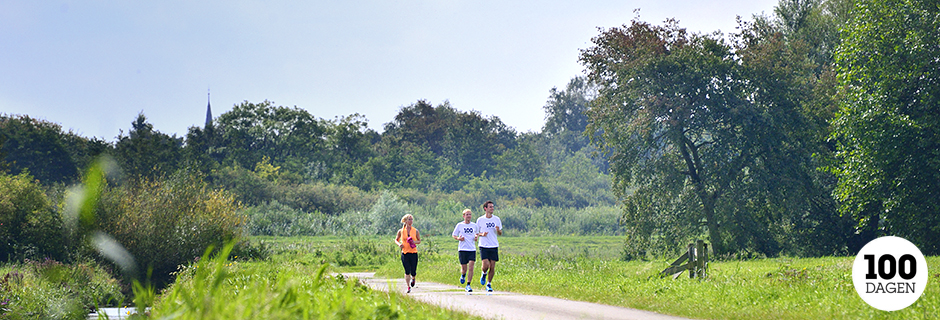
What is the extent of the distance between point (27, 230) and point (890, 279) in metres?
27.6


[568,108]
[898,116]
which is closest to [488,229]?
[898,116]

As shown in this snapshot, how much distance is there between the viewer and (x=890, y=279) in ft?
38.8

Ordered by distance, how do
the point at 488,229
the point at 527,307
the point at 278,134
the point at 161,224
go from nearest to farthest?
the point at 527,307, the point at 488,229, the point at 161,224, the point at 278,134

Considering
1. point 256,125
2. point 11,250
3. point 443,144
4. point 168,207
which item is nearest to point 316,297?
point 168,207

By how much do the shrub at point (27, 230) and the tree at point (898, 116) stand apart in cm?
2750

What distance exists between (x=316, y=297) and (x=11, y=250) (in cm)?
2475

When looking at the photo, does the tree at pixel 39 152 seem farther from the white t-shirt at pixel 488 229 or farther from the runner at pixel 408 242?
the white t-shirt at pixel 488 229

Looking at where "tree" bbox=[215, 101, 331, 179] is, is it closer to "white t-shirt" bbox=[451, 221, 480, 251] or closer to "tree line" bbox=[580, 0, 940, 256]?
"tree line" bbox=[580, 0, 940, 256]

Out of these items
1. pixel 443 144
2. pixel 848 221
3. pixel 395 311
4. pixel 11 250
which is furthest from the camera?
pixel 443 144

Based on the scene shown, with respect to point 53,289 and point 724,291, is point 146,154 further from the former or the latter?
point 724,291

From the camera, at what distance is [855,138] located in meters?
24.2

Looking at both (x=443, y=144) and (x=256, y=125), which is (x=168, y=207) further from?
(x=443, y=144)

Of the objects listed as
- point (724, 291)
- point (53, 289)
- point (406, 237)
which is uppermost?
point (406, 237)

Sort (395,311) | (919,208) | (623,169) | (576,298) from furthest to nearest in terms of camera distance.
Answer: (623,169)
(919,208)
(576,298)
(395,311)
